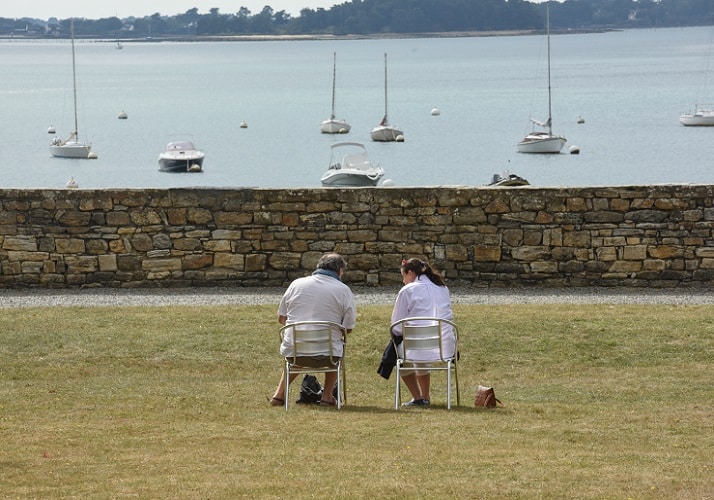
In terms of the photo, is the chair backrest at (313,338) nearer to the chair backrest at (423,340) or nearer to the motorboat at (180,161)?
the chair backrest at (423,340)

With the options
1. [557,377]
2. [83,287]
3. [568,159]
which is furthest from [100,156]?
[557,377]

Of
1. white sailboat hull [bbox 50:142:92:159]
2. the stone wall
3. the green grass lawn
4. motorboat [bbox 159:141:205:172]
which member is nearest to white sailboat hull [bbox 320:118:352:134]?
white sailboat hull [bbox 50:142:92:159]

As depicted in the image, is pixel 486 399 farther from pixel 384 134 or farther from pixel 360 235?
pixel 384 134

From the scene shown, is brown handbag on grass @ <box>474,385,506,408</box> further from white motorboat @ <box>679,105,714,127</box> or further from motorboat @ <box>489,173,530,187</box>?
white motorboat @ <box>679,105,714,127</box>

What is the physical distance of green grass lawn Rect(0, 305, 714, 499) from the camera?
658cm

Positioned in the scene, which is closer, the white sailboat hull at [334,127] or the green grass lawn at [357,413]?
the green grass lawn at [357,413]

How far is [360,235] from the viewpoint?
15289 mm

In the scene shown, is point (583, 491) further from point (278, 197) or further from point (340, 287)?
point (278, 197)

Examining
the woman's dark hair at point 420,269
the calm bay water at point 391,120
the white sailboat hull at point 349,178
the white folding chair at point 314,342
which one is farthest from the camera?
the calm bay water at point 391,120

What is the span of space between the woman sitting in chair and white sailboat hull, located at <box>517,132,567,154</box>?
220 feet

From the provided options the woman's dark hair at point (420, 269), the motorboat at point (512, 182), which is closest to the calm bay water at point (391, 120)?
the motorboat at point (512, 182)

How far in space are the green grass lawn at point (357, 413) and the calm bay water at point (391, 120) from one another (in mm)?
47000

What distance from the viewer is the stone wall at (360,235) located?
15.1 m

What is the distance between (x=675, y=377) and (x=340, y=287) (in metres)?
3.17
